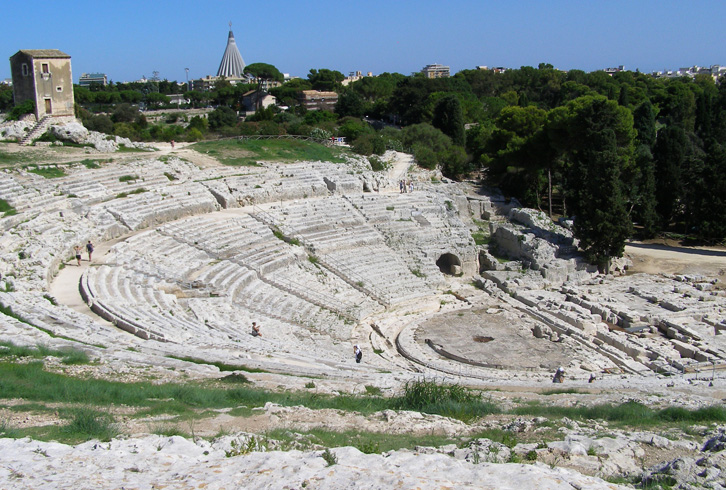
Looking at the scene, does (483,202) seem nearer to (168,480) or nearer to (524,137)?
(524,137)

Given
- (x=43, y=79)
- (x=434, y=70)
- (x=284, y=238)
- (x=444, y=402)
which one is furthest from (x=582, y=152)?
(x=434, y=70)

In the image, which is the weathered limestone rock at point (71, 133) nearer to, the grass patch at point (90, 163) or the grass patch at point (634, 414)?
the grass patch at point (90, 163)

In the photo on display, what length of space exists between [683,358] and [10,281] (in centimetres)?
1822

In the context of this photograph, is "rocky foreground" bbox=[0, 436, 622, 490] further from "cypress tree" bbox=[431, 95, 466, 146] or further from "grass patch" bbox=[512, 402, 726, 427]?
"cypress tree" bbox=[431, 95, 466, 146]

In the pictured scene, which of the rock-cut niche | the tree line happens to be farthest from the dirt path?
the rock-cut niche

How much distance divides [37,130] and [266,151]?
10614 mm

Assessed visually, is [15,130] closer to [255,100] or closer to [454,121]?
[454,121]

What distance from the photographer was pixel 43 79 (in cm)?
3006

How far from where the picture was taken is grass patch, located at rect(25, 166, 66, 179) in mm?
23234

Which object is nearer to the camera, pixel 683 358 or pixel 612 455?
pixel 612 455

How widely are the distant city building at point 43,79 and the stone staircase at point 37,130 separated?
0.43 m

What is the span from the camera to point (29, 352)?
35.0ft

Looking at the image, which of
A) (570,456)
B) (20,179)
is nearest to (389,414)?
(570,456)

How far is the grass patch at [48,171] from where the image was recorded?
76.2ft
